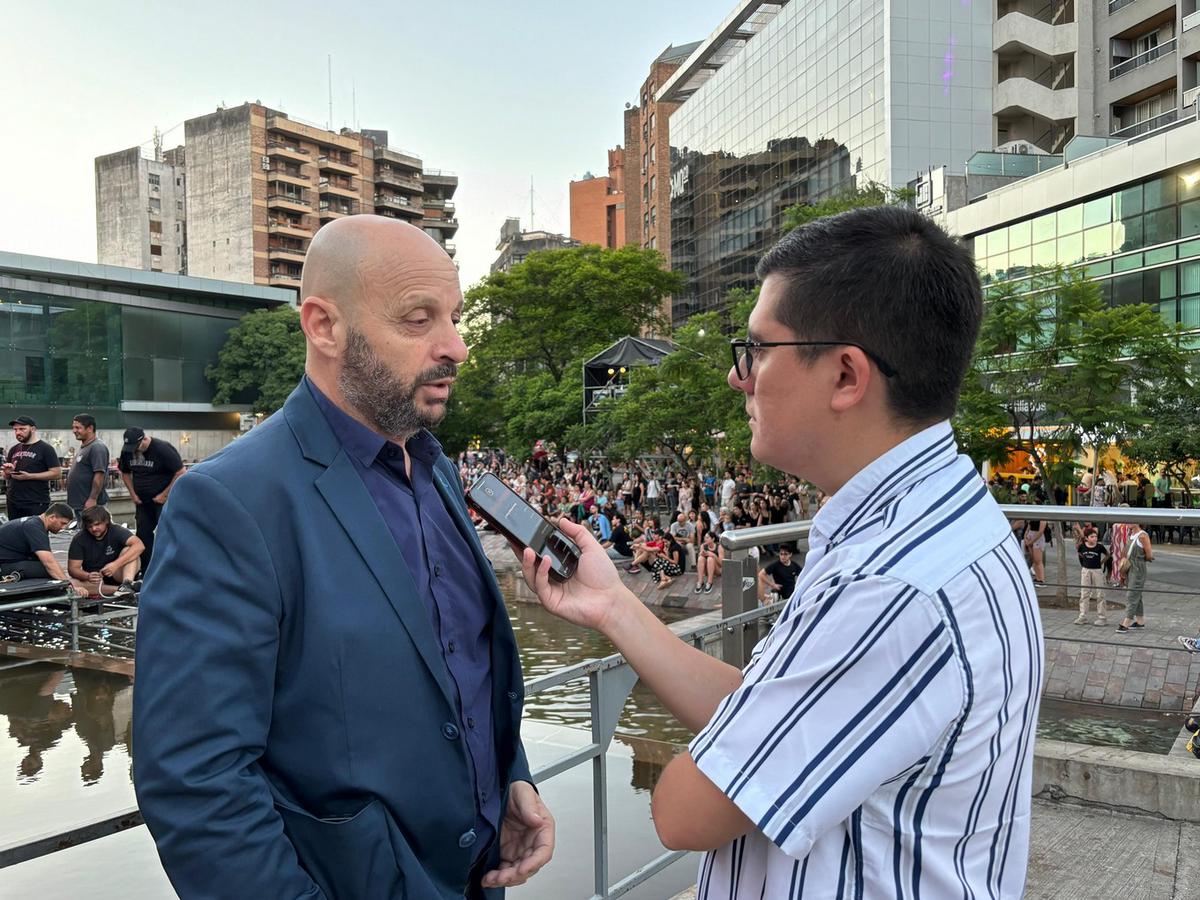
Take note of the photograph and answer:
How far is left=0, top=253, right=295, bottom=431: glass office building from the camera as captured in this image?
52.0m

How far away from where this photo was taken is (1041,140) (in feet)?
141

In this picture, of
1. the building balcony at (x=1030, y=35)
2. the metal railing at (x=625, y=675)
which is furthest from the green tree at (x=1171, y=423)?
the building balcony at (x=1030, y=35)

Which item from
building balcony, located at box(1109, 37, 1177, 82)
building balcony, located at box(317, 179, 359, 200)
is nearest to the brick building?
building balcony, located at box(317, 179, 359, 200)

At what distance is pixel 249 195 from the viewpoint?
73.5 metres

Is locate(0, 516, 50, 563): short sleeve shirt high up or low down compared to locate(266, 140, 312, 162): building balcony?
down

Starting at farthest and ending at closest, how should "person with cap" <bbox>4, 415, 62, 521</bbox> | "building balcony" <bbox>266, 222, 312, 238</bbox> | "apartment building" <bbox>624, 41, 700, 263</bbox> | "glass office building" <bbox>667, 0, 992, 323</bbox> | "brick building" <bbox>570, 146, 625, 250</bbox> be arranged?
"brick building" <bbox>570, 146, 625, 250</bbox> < "apartment building" <bbox>624, 41, 700, 263</bbox> < "building balcony" <bbox>266, 222, 312, 238</bbox> < "glass office building" <bbox>667, 0, 992, 323</bbox> < "person with cap" <bbox>4, 415, 62, 521</bbox>

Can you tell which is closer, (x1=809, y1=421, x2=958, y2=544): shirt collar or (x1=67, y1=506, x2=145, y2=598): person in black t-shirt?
(x1=809, y1=421, x2=958, y2=544): shirt collar

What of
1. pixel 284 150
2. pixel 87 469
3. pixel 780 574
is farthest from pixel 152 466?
pixel 284 150

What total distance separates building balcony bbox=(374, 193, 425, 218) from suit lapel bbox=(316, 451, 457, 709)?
88207mm

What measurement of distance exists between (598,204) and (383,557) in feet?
400

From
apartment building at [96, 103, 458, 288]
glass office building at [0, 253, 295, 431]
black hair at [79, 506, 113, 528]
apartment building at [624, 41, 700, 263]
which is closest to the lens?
black hair at [79, 506, 113, 528]

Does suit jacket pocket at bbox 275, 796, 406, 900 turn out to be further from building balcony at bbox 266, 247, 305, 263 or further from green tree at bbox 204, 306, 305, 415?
building balcony at bbox 266, 247, 305, 263

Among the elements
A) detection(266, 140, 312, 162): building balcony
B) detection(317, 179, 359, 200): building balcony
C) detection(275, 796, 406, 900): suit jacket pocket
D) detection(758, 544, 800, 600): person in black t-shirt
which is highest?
detection(266, 140, 312, 162): building balcony

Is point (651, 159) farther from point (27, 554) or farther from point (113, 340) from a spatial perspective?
point (27, 554)
